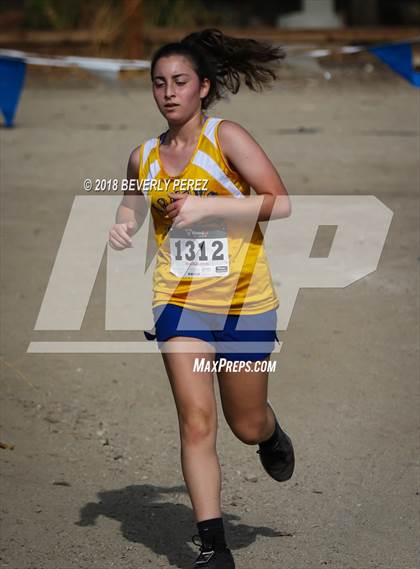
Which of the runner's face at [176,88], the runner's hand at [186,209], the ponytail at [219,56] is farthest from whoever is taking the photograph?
the ponytail at [219,56]

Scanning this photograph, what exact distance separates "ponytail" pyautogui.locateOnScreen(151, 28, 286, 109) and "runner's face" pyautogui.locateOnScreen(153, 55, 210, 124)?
4cm

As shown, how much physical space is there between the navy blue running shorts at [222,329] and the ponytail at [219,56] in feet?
2.74

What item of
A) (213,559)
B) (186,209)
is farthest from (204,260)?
(213,559)

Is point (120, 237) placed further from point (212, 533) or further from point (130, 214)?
point (212, 533)

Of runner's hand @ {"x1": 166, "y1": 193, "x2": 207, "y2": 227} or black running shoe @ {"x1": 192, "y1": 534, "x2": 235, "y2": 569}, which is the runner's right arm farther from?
black running shoe @ {"x1": 192, "y1": 534, "x2": 235, "y2": 569}

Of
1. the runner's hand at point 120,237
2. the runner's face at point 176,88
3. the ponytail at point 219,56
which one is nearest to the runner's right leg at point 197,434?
the runner's hand at point 120,237

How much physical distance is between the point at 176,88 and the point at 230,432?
230 cm

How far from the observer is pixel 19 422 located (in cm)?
607

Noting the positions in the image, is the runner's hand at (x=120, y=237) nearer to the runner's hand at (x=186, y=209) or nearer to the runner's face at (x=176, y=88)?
the runner's hand at (x=186, y=209)

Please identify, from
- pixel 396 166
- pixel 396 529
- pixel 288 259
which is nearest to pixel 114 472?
pixel 396 529

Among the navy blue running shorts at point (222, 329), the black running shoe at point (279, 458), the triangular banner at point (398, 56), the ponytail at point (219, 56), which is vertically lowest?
the triangular banner at point (398, 56)

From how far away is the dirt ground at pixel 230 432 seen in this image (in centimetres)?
481

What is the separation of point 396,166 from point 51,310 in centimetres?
433

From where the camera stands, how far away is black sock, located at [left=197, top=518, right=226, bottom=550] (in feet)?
13.1
